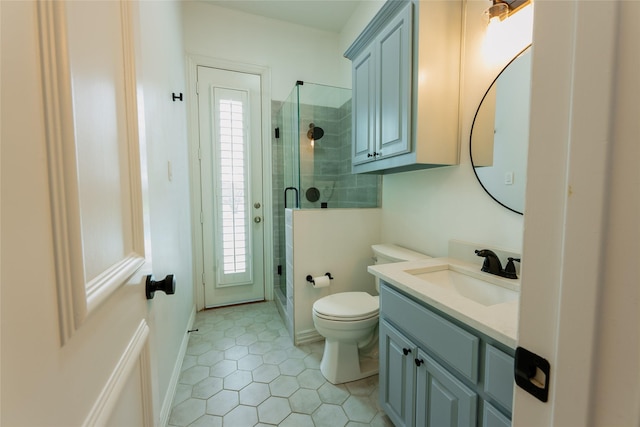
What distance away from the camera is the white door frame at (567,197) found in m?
0.28

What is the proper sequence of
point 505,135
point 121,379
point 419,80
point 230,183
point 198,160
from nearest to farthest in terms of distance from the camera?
point 121,379, point 505,135, point 419,80, point 198,160, point 230,183

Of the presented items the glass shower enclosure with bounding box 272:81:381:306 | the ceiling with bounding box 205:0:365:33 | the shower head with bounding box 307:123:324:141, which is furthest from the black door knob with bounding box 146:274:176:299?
the ceiling with bounding box 205:0:365:33

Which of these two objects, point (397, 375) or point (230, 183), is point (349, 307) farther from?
point (230, 183)

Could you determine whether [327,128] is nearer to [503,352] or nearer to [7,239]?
[503,352]

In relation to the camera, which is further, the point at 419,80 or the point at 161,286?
the point at 419,80

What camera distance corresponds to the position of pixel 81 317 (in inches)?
13.4

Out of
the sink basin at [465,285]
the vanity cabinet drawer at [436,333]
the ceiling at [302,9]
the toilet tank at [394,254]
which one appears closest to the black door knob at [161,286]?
the vanity cabinet drawer at [436,333]

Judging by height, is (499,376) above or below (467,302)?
below

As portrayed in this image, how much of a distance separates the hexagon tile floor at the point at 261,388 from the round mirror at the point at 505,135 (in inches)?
52.9

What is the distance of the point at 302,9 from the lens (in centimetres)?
243

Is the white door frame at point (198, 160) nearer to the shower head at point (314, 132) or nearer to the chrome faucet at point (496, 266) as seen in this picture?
the shower head at point (314, 132)

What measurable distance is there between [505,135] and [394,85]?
2.09ft

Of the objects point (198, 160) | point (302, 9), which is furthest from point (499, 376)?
point (302, 9)

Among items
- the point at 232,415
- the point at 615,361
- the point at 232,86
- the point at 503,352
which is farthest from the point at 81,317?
the point at 232,86
